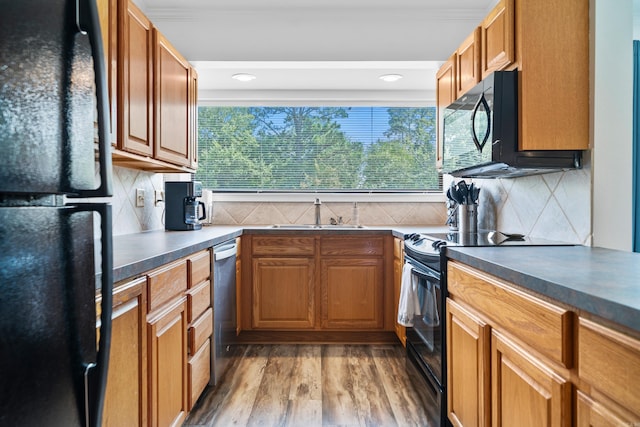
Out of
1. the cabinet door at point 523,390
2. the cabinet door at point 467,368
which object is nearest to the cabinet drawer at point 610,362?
the cabinet door at point 523,390

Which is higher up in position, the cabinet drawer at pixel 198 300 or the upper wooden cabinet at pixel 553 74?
the upper wooden cabinet at pixel 553 74

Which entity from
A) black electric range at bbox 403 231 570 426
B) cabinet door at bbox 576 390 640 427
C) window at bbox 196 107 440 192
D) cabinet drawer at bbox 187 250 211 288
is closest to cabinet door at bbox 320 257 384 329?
black electric range at bbox 403 231 570 426

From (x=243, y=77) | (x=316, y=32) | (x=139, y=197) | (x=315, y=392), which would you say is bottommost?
(x=315, y=392)

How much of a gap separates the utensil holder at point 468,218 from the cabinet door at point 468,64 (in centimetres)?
71

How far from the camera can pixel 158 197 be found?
9.16 feet

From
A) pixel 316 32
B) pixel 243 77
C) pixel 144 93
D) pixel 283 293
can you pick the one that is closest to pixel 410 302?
pixel 283 293

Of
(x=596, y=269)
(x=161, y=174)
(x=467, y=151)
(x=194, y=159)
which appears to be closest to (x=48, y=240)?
(x=596, y=269)

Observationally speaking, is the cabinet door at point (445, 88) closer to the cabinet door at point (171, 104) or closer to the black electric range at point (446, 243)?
the black electric range at point (446, 243)

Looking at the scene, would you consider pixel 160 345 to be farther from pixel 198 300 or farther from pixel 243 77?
pixel 243 77

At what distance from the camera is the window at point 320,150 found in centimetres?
355

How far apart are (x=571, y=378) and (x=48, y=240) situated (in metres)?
1.12

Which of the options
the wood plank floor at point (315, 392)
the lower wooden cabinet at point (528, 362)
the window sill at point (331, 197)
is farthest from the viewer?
the window sill at point (331, 197)

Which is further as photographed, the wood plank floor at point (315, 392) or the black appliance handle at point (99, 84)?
the wood plank floor at point (315, 392)

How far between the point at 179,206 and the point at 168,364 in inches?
54.4
